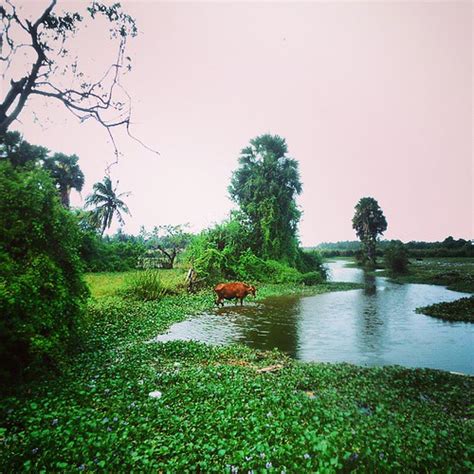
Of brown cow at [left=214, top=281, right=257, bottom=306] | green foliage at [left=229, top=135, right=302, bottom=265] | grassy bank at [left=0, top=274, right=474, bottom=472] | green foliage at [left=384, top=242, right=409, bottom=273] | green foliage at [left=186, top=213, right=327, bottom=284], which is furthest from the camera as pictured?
green foliage at [left=384, top=242, right=409, bottom=273]

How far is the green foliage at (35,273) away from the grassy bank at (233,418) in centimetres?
74

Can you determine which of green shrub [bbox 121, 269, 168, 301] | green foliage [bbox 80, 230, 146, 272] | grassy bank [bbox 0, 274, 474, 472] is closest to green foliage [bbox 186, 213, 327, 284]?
green shrub [bbox 121, 269, 168, 301]

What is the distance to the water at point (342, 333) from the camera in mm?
8500

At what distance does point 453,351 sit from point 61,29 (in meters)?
16.6

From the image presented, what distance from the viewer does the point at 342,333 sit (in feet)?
35.8

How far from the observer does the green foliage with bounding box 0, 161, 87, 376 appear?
550 centimetres

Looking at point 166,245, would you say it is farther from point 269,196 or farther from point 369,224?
point 369,224

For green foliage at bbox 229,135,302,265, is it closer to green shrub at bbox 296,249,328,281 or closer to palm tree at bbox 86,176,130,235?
green shrub at bbox 296,249,328,281

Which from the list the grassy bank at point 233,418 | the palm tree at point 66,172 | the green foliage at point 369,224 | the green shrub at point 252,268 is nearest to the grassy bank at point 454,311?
the grassy bank at point 233,418

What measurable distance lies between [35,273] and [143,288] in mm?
9790

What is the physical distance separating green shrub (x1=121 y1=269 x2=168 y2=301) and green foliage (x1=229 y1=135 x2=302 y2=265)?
50.3ft

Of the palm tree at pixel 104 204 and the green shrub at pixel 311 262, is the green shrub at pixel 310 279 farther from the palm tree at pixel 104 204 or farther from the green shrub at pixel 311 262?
the palm tree at pixel 104 204

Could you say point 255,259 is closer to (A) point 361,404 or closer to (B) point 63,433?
(A) point 361,404

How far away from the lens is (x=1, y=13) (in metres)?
9.50
